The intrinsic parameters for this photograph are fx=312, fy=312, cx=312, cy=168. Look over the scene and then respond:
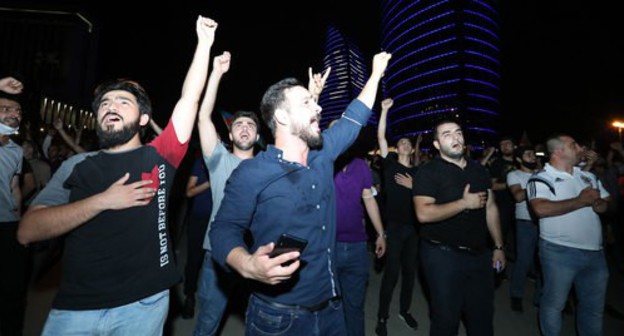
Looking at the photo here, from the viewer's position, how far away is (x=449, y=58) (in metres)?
67.9

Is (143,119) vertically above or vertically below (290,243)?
above

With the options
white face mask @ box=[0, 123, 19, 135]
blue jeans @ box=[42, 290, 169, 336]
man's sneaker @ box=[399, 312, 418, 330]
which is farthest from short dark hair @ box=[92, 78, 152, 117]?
man's sneaker @ box=[399, 312, 418, 330]

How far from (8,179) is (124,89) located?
7.79 feet

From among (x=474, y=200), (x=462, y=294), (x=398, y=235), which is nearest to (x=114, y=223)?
(x=474, y=200)

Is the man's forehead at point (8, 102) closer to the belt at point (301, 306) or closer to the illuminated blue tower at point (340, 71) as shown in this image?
the belt at point (301, 306)

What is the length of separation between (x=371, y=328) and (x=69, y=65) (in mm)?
68129

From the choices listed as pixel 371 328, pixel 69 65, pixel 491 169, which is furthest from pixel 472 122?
pixel 69 65

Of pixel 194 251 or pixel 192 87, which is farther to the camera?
pixel 194 251

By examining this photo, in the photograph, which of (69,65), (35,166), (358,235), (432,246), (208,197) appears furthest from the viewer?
(69,65)

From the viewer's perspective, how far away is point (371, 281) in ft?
20.5

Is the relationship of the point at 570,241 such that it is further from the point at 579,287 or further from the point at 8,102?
the point at 8,102

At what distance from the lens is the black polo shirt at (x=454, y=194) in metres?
3.24

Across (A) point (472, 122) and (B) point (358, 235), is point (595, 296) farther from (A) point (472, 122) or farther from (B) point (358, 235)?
(A) point (472, 122)

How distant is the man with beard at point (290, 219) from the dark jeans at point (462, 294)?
155 cm
